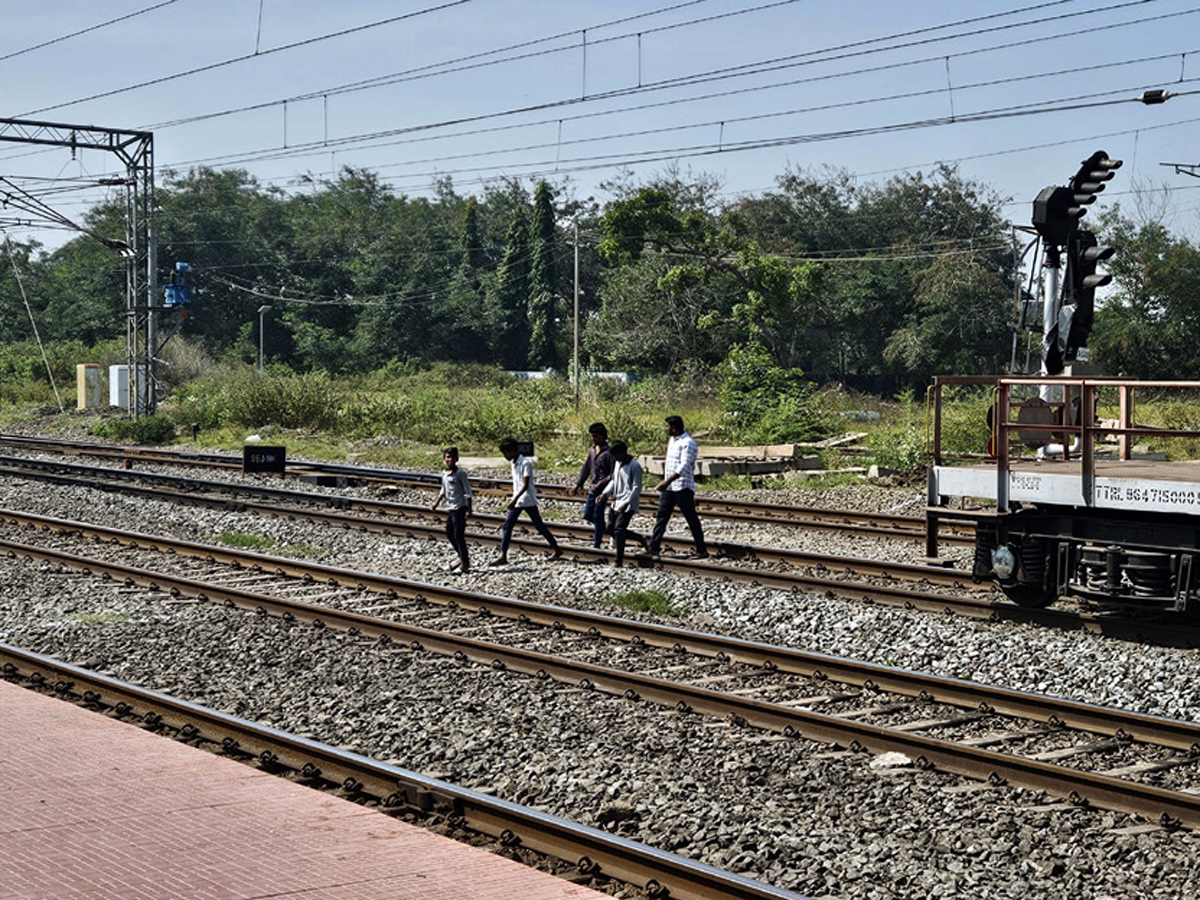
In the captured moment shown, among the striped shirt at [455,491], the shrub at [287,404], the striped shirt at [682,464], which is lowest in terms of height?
the striped shirt at [455,491]

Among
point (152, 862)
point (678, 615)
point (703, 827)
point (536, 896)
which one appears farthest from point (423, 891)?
point (678, 615)

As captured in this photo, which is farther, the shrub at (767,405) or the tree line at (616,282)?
the tree line at (616,282)

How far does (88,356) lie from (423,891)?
68320 millimetres

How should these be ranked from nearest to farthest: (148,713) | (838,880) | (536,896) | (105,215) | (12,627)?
(536,896), (838,880), (148,713), (12,627), (105,215)

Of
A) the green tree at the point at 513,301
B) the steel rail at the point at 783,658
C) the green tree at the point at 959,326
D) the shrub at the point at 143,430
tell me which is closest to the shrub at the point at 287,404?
the shrub at the point at 143,430

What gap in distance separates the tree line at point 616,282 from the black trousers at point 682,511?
104 feet

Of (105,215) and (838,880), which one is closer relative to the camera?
(838,880)

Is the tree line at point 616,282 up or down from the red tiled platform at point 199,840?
up

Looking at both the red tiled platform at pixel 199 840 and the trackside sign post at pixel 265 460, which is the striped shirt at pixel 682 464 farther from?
the trackside sign post at pixel 265 460

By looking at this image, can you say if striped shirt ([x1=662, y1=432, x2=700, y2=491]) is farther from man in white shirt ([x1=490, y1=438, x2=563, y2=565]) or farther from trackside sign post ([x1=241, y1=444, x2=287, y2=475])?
trackside sign post ([x1=241, y1=444, x2=287, y2=475])

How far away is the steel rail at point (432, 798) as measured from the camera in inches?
255

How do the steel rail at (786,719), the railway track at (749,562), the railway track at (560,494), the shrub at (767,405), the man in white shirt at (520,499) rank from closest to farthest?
the steel rail at (786,719) → the railway track at (749,562) → the man in white shirt at (520,499) → the railway track at (560,494) → the shrub at (767,405)

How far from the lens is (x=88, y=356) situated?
6956cm

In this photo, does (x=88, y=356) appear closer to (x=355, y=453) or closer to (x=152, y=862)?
(x=355, y=453)
